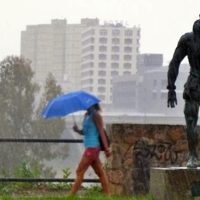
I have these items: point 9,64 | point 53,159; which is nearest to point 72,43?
point 9,64

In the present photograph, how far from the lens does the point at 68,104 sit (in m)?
16.6

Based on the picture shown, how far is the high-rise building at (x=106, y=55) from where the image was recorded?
5641cm

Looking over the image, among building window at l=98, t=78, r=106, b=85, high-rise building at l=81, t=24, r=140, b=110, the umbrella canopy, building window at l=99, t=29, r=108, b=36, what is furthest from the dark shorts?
building window at l=99, t=29, r=108, b=36

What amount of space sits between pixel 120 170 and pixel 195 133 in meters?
4.62

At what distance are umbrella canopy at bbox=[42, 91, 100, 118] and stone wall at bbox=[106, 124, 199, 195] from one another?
1085 millimetres

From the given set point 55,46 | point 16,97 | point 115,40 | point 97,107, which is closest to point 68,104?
point 97,107

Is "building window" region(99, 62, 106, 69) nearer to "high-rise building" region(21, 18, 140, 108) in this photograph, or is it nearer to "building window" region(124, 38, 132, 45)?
"high-rise building" region(21, 18, 140, 108)

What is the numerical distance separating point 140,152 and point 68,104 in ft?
5.78

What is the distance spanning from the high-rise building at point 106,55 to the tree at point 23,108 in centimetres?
693

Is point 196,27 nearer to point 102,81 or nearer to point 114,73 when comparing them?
point 102,81

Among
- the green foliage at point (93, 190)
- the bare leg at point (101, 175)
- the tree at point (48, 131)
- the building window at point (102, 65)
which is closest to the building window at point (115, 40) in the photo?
the building window at point (102, 65)

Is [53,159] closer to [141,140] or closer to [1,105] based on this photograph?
[1,105]

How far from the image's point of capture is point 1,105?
153ft

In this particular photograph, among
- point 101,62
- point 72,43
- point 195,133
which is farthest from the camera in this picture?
point 72,43
